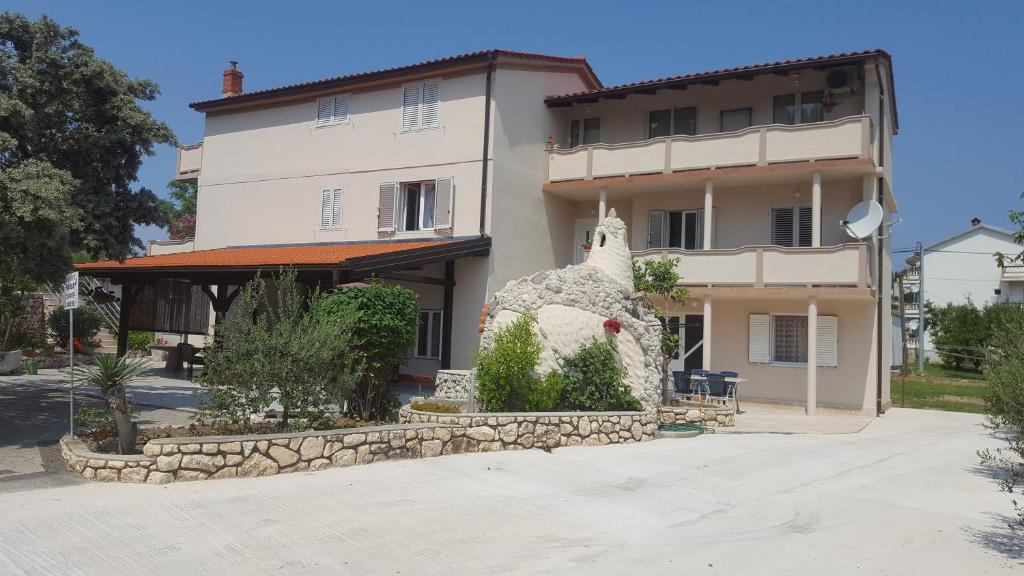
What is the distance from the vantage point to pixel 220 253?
71.8 ft

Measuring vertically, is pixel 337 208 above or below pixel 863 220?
above

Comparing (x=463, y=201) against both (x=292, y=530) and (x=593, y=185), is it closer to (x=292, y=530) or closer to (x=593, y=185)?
(x=593, y=185)

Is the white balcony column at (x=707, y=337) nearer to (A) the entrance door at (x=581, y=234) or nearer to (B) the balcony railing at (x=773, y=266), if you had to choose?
(B) the balcony railing at (x=773, y=266)

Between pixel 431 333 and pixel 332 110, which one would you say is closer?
pixel 431 333

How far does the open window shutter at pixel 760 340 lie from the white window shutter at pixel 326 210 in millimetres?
12495

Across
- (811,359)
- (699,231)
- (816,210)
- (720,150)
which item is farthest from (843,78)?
(811,359)

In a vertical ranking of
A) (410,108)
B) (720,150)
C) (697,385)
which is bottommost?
(697,385)

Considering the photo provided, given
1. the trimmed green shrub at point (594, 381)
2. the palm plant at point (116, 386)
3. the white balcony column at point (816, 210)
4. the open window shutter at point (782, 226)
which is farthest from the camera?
the open window shutter at point (782, 226)

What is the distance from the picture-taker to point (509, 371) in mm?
12117

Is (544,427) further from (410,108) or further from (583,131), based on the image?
(583,131)

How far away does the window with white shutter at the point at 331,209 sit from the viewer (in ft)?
72.3

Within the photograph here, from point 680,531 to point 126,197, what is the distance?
11.1 m

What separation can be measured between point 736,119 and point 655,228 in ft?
12.6

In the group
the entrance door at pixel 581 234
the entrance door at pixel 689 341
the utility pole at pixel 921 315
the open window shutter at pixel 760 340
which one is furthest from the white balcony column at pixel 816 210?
the utility pole at pixel 921 315
